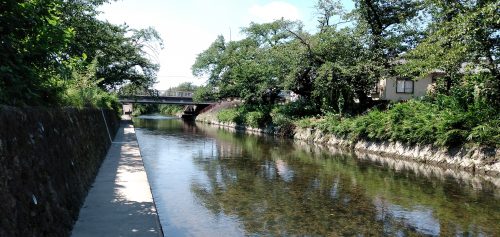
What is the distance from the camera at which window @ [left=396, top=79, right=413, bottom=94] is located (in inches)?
1476

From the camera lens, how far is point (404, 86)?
3756 cm

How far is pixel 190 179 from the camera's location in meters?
13.7

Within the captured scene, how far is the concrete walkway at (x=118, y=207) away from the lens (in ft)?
20.2

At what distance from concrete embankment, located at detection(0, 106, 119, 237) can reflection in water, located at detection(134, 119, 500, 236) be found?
2.31 meters

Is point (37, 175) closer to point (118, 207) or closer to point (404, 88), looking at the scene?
point (118, 207)

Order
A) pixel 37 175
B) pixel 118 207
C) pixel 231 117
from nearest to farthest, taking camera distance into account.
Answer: pixel 37 175
pixel 118 207
pixel 231 117

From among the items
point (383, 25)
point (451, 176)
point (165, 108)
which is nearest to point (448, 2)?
point (451, 176)

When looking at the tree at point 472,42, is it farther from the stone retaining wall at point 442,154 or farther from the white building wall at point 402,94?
the white building wall at point 402,94

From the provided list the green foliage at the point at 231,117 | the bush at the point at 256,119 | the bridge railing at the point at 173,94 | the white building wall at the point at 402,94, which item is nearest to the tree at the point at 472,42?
the white building wall at the point at 402,94

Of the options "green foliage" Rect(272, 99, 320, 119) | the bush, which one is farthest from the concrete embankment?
the bush

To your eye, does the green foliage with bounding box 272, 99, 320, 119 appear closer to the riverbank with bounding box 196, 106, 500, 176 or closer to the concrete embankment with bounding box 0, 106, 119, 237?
the riverbank with bounding box 196, 106, 500, 176

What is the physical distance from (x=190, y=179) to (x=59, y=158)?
24.0 ft

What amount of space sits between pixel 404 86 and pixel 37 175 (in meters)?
36.8

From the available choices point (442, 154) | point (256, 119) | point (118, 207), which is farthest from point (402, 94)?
point (118, 207)
